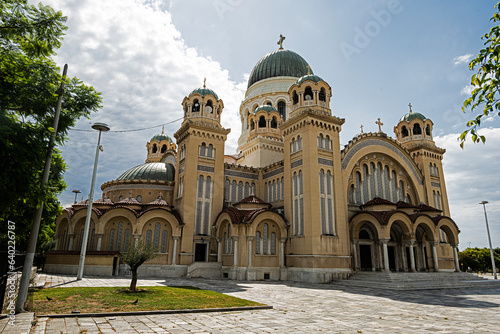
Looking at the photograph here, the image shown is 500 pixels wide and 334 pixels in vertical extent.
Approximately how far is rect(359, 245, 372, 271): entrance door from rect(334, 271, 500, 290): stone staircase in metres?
2.55

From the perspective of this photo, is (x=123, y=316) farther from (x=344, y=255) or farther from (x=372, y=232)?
(x=372, y=232)

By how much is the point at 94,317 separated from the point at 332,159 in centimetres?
2301

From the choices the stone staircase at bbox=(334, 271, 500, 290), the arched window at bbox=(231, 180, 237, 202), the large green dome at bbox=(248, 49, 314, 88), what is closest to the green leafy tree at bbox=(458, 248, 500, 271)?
the stone staircase at bbox=(334, 271, 500, 290)

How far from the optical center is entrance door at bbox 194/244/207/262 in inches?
1159

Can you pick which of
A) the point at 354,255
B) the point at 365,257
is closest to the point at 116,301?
the point at 354,255

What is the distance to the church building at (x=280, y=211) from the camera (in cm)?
2658

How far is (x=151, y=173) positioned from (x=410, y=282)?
82.6 feet

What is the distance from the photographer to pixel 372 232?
1195 inches

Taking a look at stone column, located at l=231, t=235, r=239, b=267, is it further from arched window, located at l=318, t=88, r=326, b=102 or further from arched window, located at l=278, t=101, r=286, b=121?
arched window, located at l=278, t=101, r=286, b=121

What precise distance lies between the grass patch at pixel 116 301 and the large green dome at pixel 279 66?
117 ft

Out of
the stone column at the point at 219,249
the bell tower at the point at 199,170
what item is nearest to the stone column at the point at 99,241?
the bell tower at the point at 199,170

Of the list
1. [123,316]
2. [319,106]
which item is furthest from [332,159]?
[123,316]

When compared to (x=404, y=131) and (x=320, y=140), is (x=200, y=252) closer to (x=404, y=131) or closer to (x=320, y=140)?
(x=320, y=140)

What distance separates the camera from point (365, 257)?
29.5m
